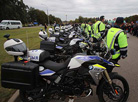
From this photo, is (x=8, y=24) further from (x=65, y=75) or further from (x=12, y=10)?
(x=65, y=75)

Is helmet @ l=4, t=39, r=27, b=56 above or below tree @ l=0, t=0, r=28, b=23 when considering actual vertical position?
below

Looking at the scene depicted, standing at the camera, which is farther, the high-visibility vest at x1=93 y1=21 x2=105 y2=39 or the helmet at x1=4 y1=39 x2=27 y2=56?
the high-visibility vest at x1=93 y1=21 x2=105 y2=39

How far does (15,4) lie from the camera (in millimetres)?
48125

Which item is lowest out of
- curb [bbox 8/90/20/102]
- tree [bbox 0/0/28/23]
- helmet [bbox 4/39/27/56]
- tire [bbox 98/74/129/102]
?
curb [bbox 8/90/20/102]

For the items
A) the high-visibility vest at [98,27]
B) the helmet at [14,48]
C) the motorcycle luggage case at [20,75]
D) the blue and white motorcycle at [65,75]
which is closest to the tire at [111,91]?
the blue and white motorcycle at [65,75]

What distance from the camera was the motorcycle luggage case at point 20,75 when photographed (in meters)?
2.07

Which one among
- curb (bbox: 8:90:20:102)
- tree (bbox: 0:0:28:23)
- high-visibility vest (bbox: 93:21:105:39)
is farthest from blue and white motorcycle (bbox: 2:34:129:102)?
tree (bbox: 0:0:28:23)

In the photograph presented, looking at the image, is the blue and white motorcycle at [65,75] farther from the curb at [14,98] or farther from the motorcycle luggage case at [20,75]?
the curb at [14,98]

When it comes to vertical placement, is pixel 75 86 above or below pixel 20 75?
below

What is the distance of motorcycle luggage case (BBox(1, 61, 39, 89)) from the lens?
2066 millimetres

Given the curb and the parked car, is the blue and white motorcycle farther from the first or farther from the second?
the parked car

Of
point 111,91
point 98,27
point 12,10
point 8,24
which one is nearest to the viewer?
point 111,91

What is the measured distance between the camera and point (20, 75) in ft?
6.88

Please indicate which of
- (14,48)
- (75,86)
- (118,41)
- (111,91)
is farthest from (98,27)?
(14,48)
